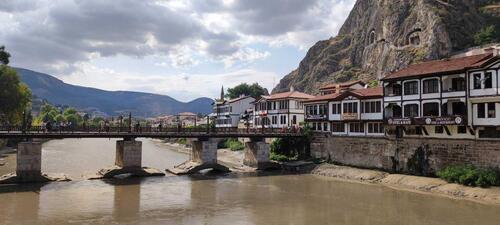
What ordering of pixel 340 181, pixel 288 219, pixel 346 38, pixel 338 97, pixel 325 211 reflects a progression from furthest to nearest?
pixel 346 38 < pixel 338 97 < pixel 340 181 < pixel 325 211 < pixel 288 219

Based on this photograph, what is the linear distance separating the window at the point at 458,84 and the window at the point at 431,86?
1573 mm

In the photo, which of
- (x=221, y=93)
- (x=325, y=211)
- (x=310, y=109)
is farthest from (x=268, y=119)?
(x=221, y=93)

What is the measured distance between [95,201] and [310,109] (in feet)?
121

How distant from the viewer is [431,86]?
4516 centimetres

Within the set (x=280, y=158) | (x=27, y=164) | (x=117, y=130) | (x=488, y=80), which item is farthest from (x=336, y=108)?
(x=27, y=164)

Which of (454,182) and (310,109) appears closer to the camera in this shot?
(454,182)

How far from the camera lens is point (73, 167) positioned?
6247 cm

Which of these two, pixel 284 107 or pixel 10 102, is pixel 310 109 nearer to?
pixel 284 107

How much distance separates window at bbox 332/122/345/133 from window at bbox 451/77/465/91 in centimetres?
1743

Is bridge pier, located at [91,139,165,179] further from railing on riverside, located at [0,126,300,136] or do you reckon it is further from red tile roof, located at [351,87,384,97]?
red tile roof, located at [351,87,384,97]

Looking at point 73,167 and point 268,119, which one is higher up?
point 268,119

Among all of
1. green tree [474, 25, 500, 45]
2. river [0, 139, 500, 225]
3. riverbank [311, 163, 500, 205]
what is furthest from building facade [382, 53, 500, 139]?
green tree [474, 25, 500, 45]

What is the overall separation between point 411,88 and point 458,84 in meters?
5.49

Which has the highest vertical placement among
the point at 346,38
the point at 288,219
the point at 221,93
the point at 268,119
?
the point at 346,38
